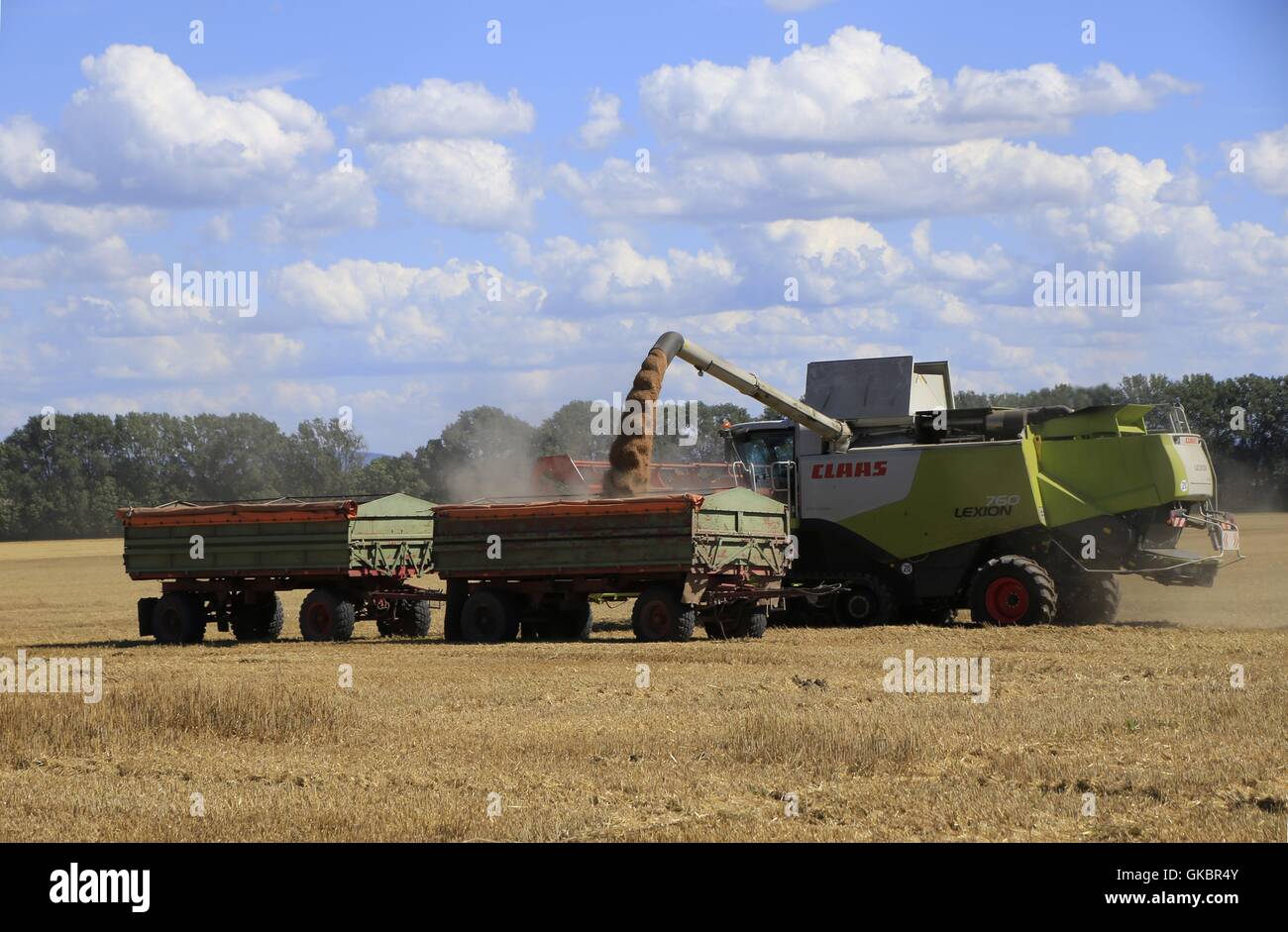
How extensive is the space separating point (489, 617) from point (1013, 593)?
739 centimetres

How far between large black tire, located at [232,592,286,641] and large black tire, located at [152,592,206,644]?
0.57 m

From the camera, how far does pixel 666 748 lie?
11.2 metres

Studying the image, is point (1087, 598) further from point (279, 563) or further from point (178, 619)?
point (178, 619)

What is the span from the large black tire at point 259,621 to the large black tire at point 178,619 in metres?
0.57

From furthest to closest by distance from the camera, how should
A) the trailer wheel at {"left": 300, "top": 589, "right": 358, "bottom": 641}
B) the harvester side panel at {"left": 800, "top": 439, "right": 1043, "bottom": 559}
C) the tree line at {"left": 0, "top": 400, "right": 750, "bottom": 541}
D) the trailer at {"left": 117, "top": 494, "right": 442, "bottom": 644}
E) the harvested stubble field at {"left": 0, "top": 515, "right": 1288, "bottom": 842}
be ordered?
the tree line at {"left": 0, "top": 400, "right": 750, "bottom": 541} → the trailer wheel at {"left": 300, "top": 589, "right": 358, "bottom": 641} → the trailer at {"left": 117, "top": 494, "right": 442, "bottom": 644} → the harvester side panel at {"left": 800, "top": 439, "right": 1043, "bottom": 559} → the harvested stubble field at {"left": 0, "top": 515, "right": 1288, "bottom": 842}

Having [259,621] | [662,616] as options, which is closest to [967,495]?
[662,616]

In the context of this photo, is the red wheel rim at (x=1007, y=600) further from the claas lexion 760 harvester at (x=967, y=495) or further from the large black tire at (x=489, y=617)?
the large black tire at (x=489, y=617)

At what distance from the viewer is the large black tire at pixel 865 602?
22.8 metres
